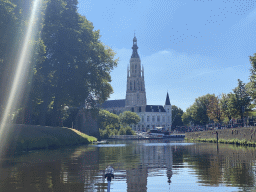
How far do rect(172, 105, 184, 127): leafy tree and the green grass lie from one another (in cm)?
15306

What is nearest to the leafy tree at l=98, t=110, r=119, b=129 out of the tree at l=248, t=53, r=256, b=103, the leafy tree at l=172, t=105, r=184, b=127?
the tree at l=248, t=53, r=256, b=103

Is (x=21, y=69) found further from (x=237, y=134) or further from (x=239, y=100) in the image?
(x=239, y=100)

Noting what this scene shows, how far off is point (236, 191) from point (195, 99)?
337 feet

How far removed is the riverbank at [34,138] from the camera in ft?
88.9

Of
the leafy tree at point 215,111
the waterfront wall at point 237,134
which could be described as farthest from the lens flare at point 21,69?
the leafy tree at point 215,111

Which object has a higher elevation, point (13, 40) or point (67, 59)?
point (67, 59)

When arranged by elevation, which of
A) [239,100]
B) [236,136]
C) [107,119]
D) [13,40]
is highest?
[13,40]

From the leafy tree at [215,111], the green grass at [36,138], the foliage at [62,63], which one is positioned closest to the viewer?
the green grass at [36,138]

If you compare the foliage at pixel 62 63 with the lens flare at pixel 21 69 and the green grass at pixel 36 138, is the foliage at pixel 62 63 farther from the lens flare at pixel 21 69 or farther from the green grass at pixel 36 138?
the green grass at pixel 36 138

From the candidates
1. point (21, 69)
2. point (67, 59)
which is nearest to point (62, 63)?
point (67, 59)

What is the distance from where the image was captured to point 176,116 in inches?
7554

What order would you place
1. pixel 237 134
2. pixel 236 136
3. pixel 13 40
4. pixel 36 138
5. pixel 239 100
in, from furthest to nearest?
pixel 239 100 → pixel 236 136 → pixel 237 134 → pixel 36 138 → pixel 13 40

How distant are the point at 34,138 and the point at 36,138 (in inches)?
14.7

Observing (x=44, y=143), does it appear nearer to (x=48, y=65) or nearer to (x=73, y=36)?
(x=48, y=65)
